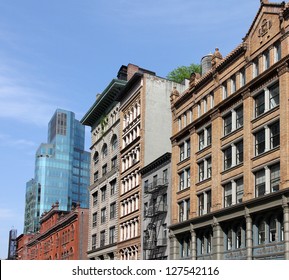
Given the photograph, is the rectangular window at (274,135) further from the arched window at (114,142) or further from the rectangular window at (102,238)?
the rectangular window at (102,238)

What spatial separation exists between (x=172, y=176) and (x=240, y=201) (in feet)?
45.7

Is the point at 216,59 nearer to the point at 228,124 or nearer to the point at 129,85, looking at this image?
the point at 228,124

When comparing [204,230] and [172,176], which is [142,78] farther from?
[204,230]

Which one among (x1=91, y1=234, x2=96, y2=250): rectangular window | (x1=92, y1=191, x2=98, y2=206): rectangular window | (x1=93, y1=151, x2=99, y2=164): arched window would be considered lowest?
(x1=91, y1=234, x2=96, y2=250): rectangular window

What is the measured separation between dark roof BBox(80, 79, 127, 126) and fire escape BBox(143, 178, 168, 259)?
19807 mm

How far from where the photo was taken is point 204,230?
47.3 meters

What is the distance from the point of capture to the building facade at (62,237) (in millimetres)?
92500

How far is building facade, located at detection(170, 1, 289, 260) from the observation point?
3756 cm

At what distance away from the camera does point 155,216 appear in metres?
57.9

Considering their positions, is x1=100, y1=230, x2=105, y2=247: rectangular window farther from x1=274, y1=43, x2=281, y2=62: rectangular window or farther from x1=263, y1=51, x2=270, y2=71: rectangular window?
x1=274, y1=43, x2=281, y2=62: rectangular window

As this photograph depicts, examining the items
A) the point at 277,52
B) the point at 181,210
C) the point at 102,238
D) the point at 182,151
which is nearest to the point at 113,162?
the point at 102,238

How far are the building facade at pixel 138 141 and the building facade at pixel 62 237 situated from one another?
23859 millimetres

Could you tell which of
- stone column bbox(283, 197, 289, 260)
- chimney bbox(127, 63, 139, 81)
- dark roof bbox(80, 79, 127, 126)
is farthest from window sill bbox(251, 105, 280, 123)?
chimney bbox(127, 63, 139, 81)

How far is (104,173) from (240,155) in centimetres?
4023
